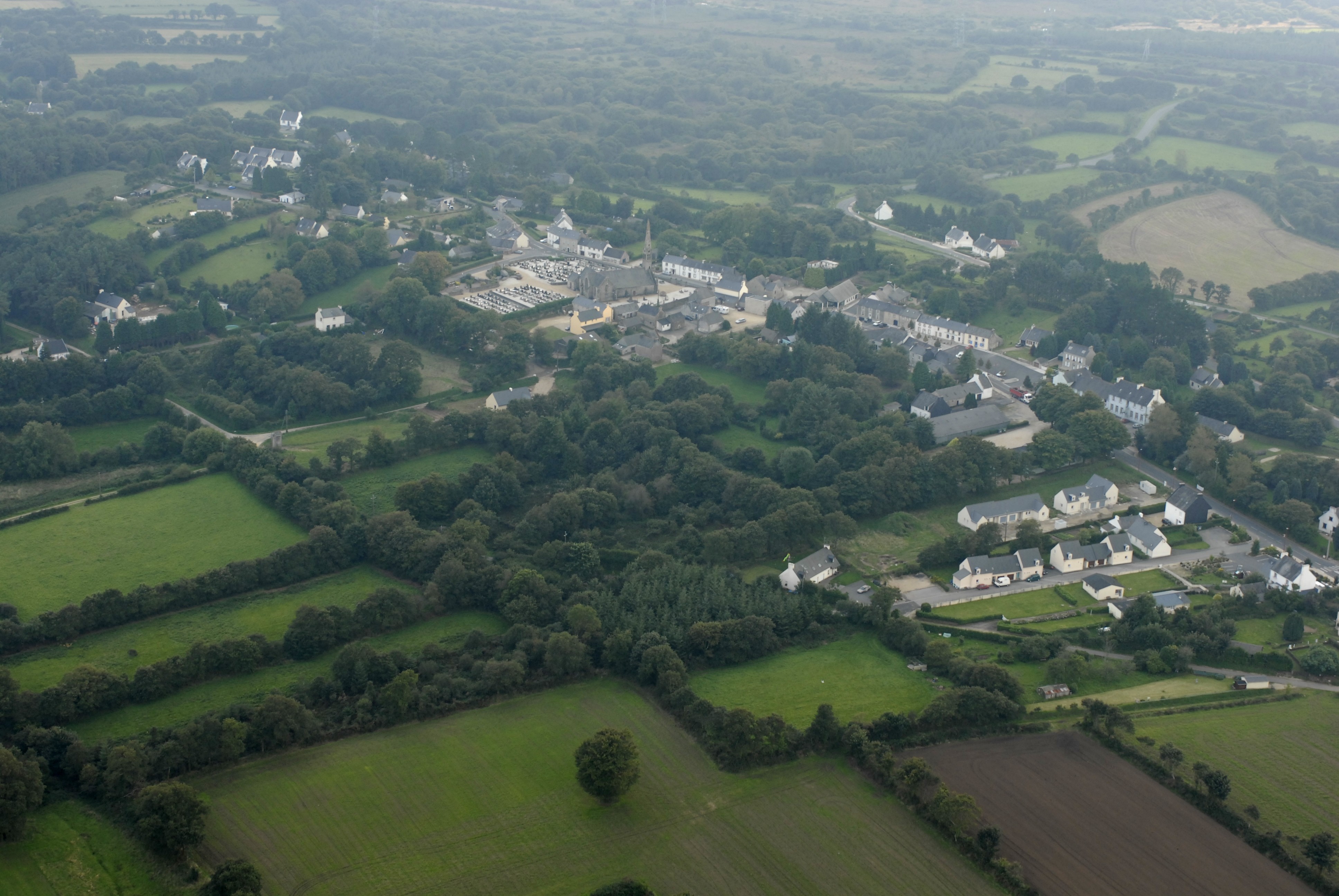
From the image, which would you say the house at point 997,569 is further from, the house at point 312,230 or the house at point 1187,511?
the house at point 312,230

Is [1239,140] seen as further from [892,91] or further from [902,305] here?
[902,305]

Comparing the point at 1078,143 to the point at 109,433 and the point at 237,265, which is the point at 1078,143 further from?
the point at 109,433

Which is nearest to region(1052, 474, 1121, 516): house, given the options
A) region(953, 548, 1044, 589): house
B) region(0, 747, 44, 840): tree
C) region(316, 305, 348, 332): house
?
region(953, 548, 1044, 589): house

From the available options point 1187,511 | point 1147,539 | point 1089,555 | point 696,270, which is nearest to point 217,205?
point 696,270

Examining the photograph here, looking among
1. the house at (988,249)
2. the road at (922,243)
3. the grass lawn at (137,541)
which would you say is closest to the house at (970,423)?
the road at (922,243)

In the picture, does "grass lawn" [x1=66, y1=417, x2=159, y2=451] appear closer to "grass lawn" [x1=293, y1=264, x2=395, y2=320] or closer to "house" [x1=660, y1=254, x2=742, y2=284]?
"grass lawn" [x1=293, y1=264, x2=395, y2=320]

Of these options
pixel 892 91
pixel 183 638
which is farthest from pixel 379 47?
pixel 183 638
